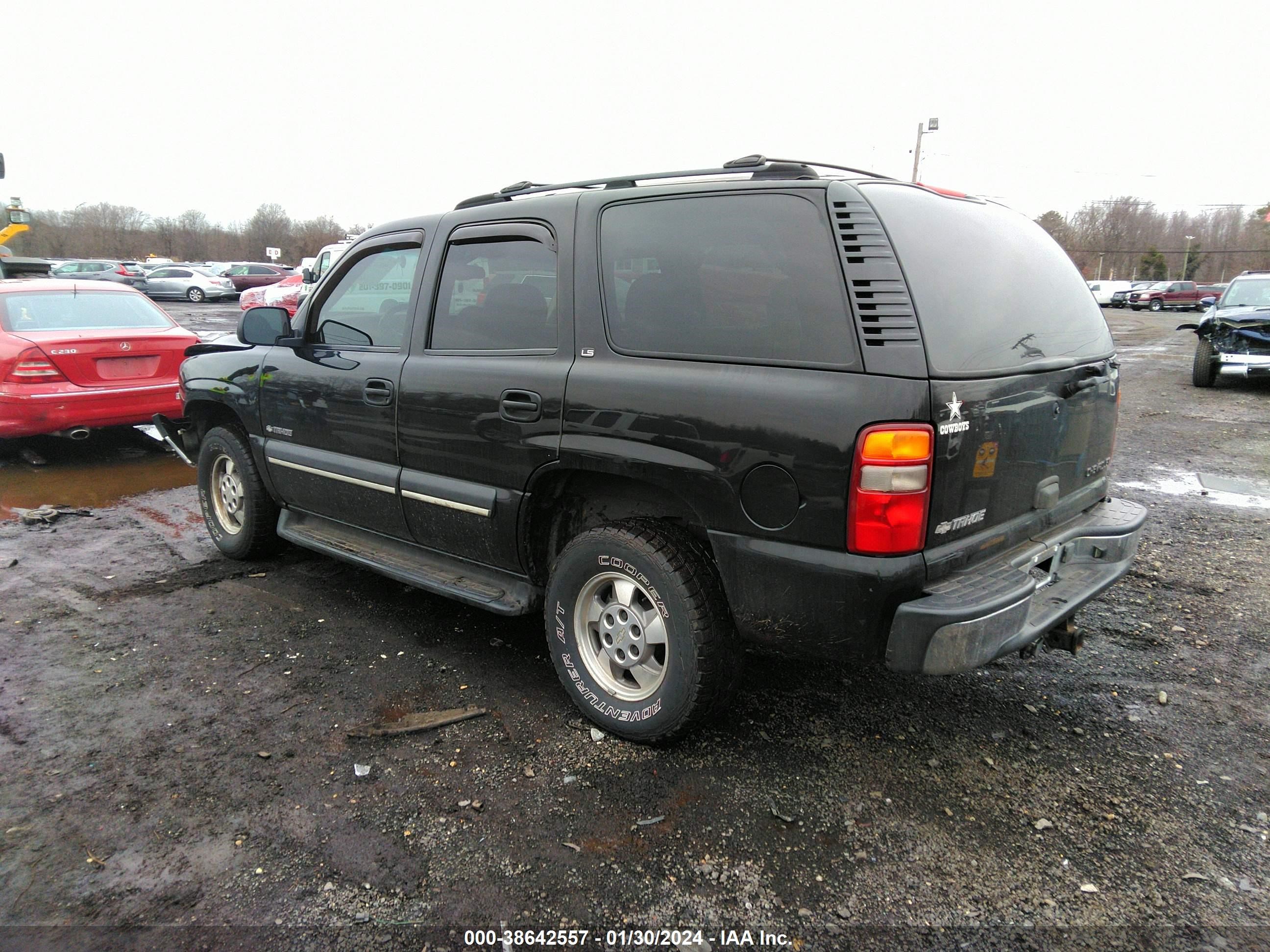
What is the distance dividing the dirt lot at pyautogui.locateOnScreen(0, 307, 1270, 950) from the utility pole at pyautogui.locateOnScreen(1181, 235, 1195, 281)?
86720 mm

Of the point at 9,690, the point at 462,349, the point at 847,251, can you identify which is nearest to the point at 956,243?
the point at 847,251

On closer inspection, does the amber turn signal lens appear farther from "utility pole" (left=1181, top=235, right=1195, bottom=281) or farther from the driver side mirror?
"utility pole" (left=1181, top=235, right=1195, bottom=281)

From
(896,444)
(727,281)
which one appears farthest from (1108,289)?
(896,444)

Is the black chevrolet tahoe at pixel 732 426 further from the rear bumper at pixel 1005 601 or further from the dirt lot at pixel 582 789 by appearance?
the dirt lot at pixel 582 789

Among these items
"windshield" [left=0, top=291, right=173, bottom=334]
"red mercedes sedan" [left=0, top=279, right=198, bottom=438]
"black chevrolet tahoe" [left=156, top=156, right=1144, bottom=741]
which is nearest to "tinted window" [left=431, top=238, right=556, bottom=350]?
"black chevrolet tahoe" [left=156, top=156, right=1144, bottom=741]

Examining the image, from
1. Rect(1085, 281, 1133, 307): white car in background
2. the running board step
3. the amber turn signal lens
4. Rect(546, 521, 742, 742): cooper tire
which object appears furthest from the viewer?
Rect(1085, 281, 1133, 307): white car in background

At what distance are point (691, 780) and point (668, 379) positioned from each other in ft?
4.57

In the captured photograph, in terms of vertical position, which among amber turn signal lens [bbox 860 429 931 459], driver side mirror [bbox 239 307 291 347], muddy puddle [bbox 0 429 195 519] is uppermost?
driver side mirror [bbox 239 307 291 347]

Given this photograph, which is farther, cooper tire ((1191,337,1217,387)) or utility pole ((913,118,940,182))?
utility pole ((913,118,940,182))

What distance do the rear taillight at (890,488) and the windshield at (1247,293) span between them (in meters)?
13.0

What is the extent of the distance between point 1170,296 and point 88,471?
5493cm

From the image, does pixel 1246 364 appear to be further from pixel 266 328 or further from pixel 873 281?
pixel 266 328

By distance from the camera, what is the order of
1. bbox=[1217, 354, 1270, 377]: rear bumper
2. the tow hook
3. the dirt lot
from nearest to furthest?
1. the dirt lot
2. the tow hook
3. bbox=[1217, 354, 1270, 377]: rear bumper

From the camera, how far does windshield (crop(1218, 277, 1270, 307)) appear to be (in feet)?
40.0
